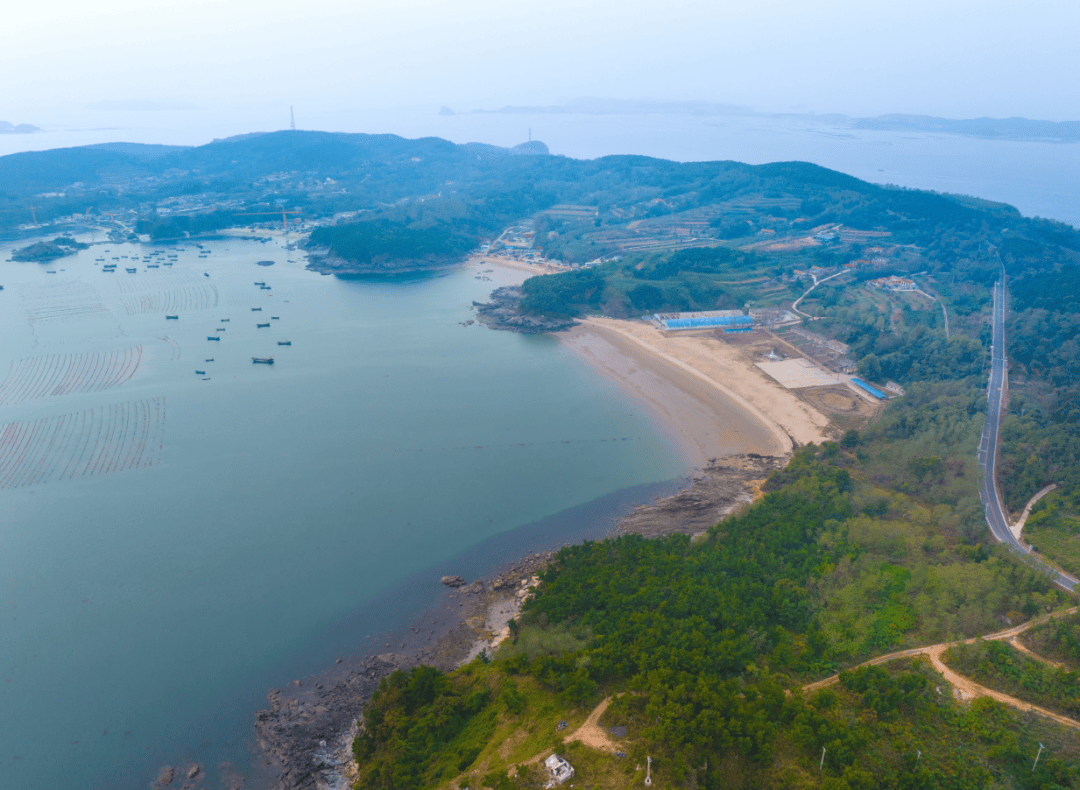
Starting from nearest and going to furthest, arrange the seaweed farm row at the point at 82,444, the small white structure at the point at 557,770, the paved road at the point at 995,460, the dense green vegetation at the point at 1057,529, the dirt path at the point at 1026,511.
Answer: the small white structure at the point at 557,770 < the paved road at the point at 995,460 < the dense green vegetation at the point at 1057,529 < the dirt path at the point at 1026,511 < the seaweed farm row at the point at 82,444

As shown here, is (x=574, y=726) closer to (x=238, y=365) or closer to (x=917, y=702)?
(x=917, y=702)

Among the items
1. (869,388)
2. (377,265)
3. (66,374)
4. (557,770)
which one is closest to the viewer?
(557,770)

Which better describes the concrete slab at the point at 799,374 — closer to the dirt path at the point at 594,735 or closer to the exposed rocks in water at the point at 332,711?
the exposed rocks in water at the point at 332,711

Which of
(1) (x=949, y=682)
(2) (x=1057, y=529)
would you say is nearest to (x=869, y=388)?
(2) (x=1057, y=529)

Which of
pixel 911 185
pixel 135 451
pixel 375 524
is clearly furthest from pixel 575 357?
pixel 911 185

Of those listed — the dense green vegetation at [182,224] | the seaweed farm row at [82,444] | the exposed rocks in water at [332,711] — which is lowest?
the exposed rocks in water at [332,711]

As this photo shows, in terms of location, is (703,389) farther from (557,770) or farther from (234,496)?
(557,770)

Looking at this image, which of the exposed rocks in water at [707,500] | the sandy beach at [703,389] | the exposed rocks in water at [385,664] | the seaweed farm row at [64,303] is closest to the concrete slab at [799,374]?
the sandy beach at [703,389]
